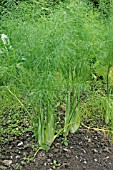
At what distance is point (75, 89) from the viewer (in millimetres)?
2652

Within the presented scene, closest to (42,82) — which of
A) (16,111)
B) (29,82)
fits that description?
(29,82)

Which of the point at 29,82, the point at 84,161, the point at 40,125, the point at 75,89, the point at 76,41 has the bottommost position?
the point at 84,161

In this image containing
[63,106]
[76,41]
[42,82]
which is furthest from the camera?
[63,106]

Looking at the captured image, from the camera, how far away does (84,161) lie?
2.61 meters

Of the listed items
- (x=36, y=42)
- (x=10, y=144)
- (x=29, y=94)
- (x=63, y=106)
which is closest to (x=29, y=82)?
(x=29, y=94)

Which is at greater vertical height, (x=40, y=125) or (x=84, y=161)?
(x=40, y=125)

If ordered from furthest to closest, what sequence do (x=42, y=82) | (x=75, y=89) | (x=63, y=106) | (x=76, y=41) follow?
(x=63, y=106)
(x=75, y=89)
(x=76, y=41)
(x=42, y=82)

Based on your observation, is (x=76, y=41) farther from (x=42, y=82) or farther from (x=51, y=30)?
(x=42, y=82)

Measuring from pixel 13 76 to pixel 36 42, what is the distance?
0.30 metres

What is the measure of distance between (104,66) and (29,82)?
3.55 feet

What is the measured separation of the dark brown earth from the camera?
251 centimetres

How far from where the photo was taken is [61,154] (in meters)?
2.62

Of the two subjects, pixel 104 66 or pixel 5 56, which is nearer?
pixel 5 56

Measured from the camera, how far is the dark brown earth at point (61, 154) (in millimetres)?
2510
